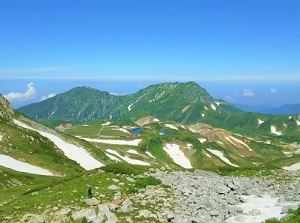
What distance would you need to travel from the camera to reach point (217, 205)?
116 ft

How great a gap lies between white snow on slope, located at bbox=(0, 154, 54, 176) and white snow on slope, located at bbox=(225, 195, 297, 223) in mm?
49631

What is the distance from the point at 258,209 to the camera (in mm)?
34562

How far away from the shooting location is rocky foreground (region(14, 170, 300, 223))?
30.9m

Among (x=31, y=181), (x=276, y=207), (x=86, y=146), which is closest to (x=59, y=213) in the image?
(x=276, y=207)

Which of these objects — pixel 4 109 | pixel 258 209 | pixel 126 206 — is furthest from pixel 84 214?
pixel 4 109

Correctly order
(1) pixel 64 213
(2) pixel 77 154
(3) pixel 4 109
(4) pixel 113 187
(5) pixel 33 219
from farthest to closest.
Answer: (3) pixel 4 109, (2) pixel 77 154, (4) pixel 113 187, (1) pixel 64 213, (5) pixel 33 219

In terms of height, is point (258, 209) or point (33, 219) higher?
point (33, 219)

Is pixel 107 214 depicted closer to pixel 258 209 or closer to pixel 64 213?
pixel 64 213

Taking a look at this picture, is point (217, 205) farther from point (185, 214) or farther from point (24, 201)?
point (24, 201)

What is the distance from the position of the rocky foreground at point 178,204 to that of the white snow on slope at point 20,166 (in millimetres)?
38303

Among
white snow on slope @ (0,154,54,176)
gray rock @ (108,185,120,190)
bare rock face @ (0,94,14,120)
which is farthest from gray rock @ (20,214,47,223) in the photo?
bare rock face @ (0,94,14,120)

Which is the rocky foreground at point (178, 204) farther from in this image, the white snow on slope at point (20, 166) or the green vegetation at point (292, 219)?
the white snow on slope at point (20, 166)

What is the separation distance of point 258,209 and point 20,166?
57659 mm

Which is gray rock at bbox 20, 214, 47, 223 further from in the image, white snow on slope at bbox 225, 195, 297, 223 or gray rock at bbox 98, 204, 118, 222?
white snow on slope at bbox 225, 195, 297, 223
